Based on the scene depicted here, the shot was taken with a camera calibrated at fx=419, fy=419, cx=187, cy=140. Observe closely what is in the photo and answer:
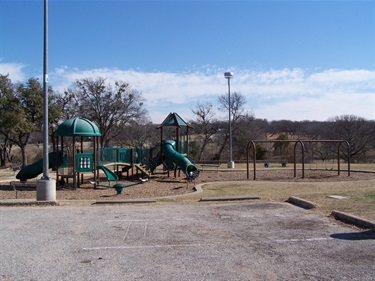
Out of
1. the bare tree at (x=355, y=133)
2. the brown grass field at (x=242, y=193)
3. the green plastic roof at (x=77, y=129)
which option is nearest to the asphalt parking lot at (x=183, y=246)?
the brown grass field at (x=242, y=193)

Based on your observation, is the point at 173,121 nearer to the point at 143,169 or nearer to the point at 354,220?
the point at 143,169

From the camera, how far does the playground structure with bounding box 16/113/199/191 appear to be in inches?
703

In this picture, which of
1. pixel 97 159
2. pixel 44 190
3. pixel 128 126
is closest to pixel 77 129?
pixel 97 159

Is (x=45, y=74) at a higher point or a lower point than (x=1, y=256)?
higher

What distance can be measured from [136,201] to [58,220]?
11.2ft

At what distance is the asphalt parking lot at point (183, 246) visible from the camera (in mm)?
5512

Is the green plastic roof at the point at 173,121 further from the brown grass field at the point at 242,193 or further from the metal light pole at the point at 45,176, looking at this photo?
the metal light pole at the point at 45,176

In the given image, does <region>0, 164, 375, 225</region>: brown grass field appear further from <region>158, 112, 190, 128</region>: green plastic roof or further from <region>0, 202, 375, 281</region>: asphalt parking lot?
<region>158, 112, 190, 128</region>: green plastic roof

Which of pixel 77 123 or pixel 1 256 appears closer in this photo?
pixel 1 256

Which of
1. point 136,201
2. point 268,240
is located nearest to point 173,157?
point 136,201

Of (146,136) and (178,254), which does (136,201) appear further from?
(146,136)

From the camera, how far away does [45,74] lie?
42.3 feet

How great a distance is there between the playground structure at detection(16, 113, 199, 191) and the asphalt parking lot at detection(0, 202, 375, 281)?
6.14m

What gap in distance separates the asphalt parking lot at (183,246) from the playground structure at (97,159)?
6137 mm
